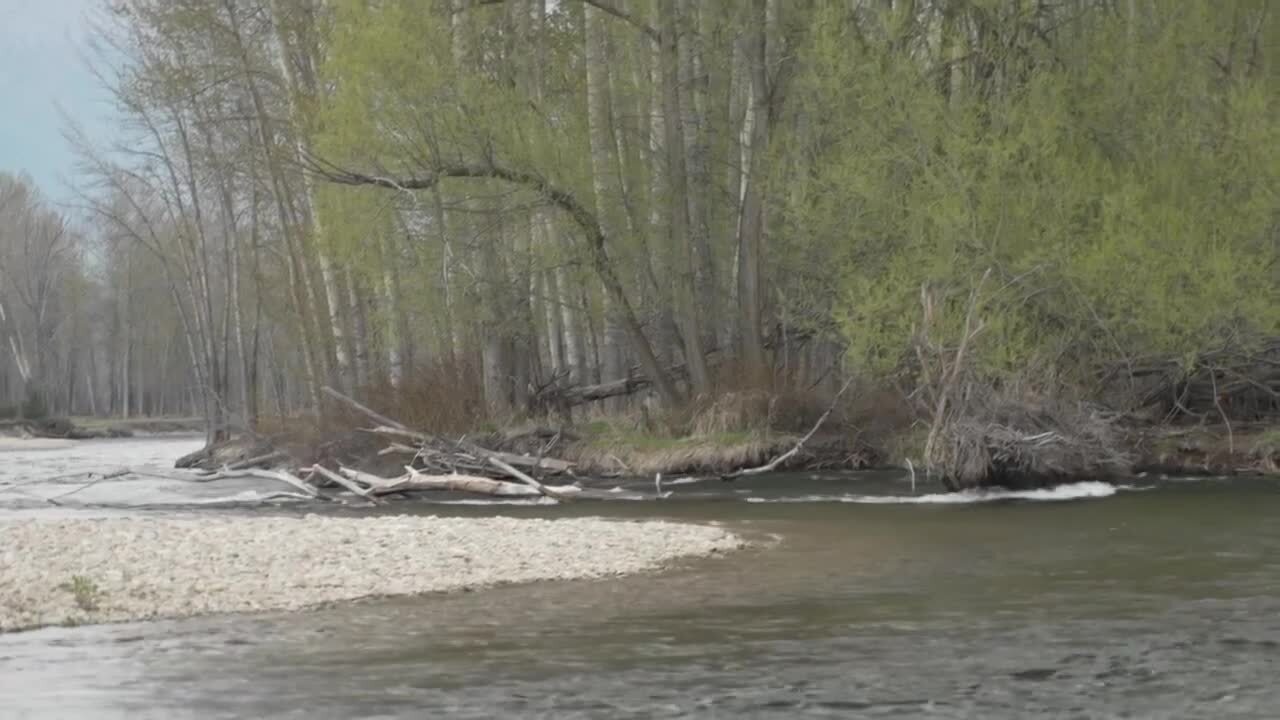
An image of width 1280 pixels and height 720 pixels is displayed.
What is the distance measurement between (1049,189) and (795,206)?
4145 millimetres

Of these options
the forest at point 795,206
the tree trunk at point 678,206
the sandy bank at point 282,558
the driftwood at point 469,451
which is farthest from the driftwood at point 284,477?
the tree trunk at point 678,206

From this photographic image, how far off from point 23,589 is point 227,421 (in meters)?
24.2

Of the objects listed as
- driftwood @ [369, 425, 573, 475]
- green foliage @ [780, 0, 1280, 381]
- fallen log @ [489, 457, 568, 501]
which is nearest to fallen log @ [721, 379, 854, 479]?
green foliage @ [780, 0, 1280, 381]

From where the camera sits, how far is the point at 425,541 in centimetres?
1434

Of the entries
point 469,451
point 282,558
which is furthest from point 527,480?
point 282,558

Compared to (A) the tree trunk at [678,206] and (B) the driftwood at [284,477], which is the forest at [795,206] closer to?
(A) the tree trunk at [678,206]

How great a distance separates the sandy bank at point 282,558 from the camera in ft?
36.5

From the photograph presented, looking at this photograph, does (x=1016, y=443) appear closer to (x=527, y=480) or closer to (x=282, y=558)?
(x=527, y=480)

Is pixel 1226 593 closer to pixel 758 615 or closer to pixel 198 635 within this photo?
pixel 758 615

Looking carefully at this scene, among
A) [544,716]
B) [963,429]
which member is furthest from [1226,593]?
[963,429]

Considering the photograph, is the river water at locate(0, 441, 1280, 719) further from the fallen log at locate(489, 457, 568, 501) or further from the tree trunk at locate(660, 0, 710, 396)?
the tree trunk at locate(660, 0, 710, 396)

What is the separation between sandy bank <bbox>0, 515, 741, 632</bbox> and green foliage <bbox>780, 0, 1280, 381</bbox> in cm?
778

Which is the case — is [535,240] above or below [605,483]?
above

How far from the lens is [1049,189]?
22188 millimetres
